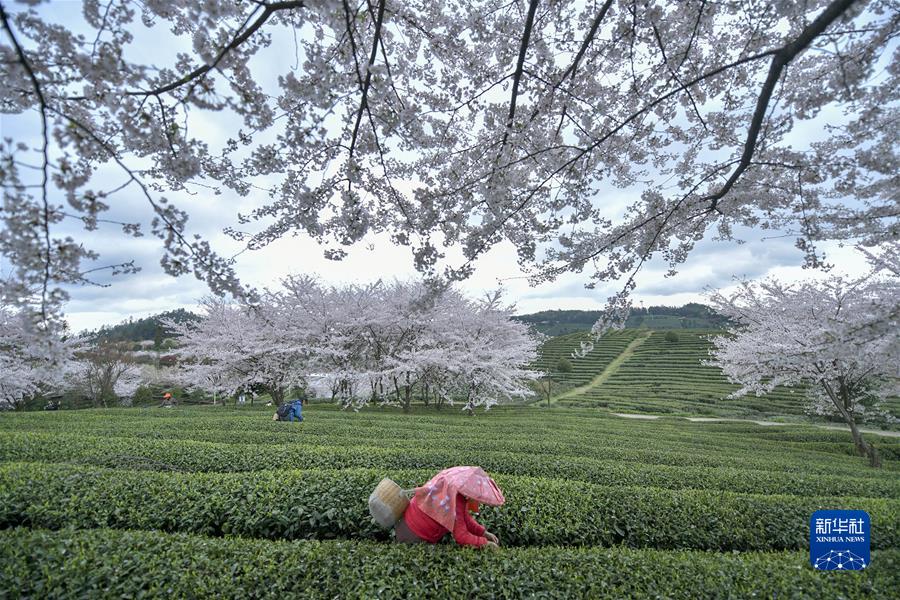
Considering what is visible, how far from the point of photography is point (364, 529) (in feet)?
14.1

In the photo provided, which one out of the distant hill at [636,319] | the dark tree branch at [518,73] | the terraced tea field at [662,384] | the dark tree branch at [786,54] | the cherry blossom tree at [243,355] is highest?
the distant hill at [636,319]

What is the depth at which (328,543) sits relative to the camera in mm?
3734

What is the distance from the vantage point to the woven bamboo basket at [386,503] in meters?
3.45

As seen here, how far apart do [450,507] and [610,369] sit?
153 ft

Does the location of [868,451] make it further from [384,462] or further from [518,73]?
[518,73]

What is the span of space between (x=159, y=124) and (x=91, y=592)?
10.7ft

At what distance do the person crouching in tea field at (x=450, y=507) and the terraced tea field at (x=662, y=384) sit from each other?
64.8 feet

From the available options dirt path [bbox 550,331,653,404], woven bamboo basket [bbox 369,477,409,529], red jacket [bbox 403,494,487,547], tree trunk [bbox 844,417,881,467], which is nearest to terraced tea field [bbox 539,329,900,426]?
dirt path [bbox 550,331,653,404]

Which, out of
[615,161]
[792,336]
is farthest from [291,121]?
[792,336]
